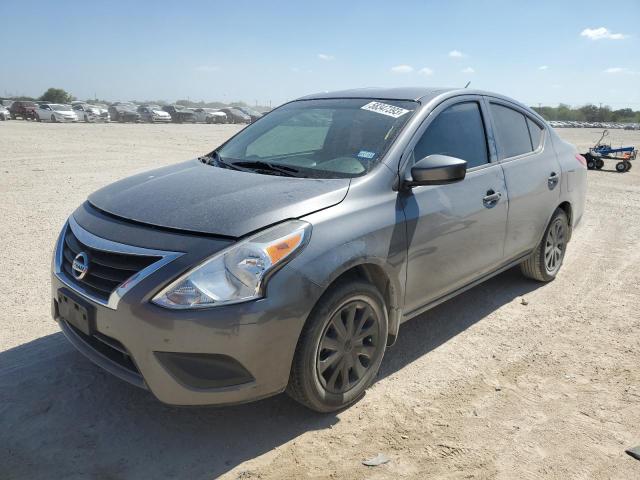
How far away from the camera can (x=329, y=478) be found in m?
2.45

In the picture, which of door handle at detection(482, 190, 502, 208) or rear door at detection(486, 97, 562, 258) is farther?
rear door at detection(486, 97, 562, 258)

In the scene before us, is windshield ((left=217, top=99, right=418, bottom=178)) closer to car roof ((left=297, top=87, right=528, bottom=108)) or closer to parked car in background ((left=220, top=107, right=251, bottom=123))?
car roof ((left=297, top=87, right=528, bottom=108))

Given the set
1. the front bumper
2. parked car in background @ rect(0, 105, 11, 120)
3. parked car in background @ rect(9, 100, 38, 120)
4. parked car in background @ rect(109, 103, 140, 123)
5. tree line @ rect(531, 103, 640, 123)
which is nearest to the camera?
the front bumper

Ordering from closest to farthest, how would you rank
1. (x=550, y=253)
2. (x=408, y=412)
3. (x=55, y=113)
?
1. (x=408, y=412)
2. (x=550, y=253)
3. (x=55, y=113)

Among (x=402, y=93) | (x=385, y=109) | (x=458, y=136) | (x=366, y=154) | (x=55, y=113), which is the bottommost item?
(x=366, y=154)

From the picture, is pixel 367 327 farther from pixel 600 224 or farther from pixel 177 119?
pixel 177 119

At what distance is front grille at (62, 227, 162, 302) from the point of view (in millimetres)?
2463

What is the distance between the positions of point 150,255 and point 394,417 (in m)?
1.59

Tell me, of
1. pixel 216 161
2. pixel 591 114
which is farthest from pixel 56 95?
pixel 591 114

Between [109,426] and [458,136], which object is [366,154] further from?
[109,426]

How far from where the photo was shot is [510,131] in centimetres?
440

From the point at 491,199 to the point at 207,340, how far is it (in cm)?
242

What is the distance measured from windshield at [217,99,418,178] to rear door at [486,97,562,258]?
1101mm

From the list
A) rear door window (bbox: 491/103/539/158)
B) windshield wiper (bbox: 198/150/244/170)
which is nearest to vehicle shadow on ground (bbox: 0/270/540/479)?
windshield wiper (bbox: 198/150/244/170)
